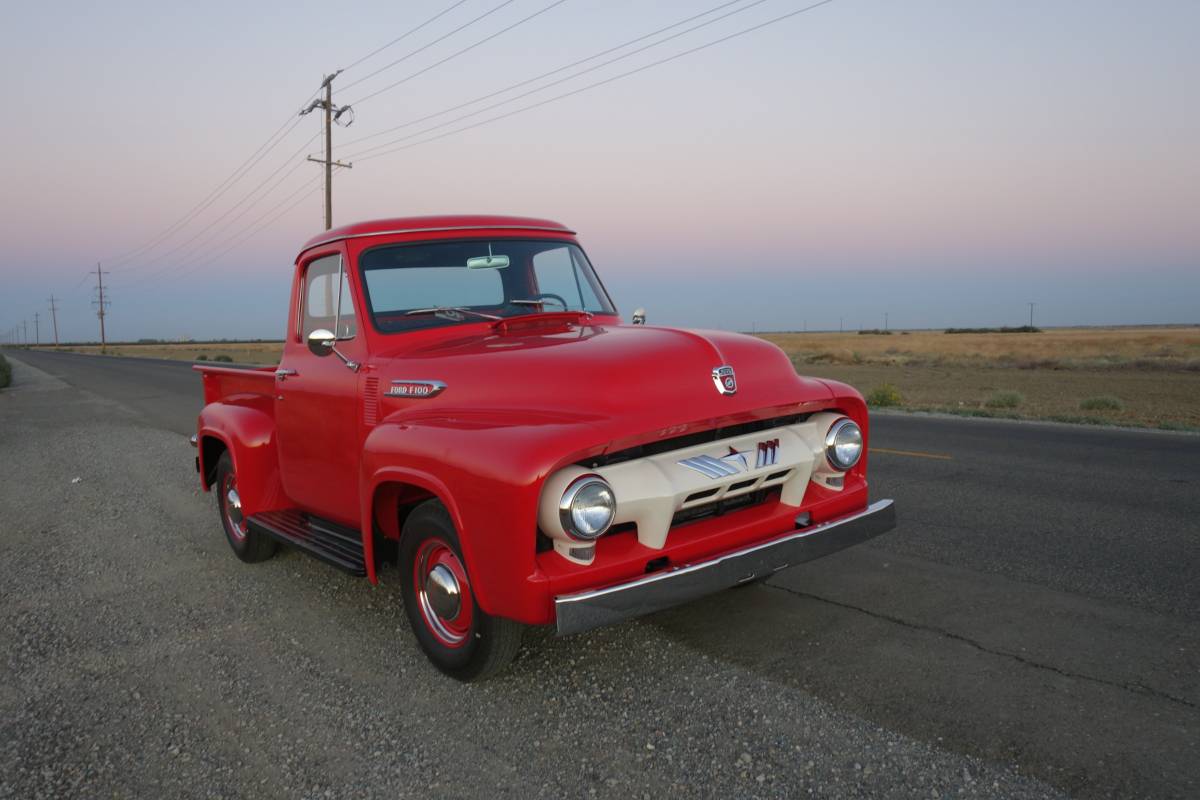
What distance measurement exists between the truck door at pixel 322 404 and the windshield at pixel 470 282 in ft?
0.70

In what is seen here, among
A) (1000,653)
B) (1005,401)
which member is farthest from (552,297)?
(1005,401)

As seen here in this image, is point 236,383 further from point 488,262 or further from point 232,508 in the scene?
point 488,262

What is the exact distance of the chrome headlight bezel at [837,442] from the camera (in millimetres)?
4012

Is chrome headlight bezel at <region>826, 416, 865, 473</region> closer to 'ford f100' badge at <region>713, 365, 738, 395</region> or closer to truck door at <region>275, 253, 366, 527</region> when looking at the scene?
'ford f100' badge at <region>713, 365, 738, 395</region>

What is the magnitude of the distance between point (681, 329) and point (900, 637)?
177cm

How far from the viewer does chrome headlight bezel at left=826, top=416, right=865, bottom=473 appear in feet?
13.2

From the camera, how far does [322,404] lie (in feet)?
15.9

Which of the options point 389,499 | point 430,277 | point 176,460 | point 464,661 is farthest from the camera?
point 176,460

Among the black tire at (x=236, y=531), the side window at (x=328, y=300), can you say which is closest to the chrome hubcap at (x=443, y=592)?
the side window at (x=328, y=300)

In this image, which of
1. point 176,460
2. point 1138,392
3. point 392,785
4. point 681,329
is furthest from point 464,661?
point 1138,392

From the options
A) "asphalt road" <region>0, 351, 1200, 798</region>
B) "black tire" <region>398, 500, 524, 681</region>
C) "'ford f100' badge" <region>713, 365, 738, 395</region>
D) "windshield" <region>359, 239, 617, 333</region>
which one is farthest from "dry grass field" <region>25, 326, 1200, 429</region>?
"black tire" <region>398, 500, 524, 681</region>

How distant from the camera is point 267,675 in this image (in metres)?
3.96

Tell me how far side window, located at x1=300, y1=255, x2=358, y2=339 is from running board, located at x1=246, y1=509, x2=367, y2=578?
1113 millimetres

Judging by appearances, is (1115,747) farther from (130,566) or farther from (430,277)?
(130,566)
